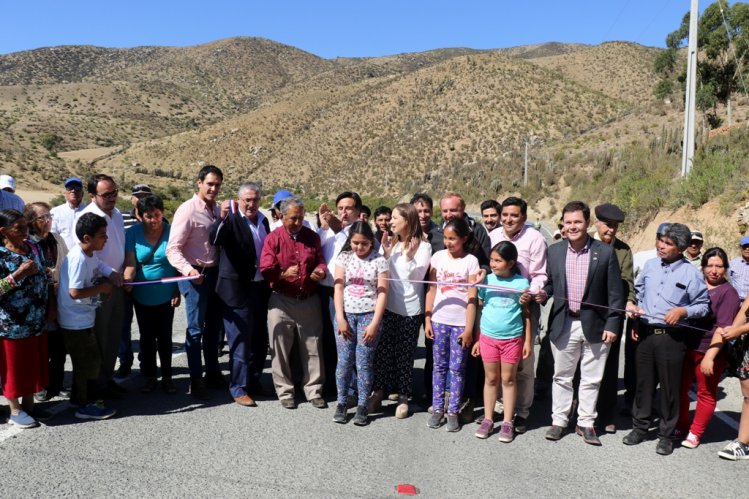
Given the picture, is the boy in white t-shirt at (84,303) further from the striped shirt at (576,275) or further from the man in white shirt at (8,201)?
the striped shirt at (576,275)

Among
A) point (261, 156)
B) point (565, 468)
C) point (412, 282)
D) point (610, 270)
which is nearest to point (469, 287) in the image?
point (412, 282)

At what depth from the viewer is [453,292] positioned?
5.14 metres

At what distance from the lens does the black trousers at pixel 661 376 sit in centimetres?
484

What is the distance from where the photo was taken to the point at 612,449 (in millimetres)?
4824

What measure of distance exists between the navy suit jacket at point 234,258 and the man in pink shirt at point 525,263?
7.48 ft

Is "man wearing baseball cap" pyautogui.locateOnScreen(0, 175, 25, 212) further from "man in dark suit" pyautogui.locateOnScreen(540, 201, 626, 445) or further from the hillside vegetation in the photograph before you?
the hillside vegetation

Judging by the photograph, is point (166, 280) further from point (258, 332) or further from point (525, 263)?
point (525, 263)

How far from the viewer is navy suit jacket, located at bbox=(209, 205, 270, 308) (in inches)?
216

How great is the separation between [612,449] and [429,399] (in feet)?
5.54

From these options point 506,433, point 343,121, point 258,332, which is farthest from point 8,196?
point 343,121

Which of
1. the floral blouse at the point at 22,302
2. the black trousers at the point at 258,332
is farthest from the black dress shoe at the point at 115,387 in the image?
the black trousers at the point at 258,332

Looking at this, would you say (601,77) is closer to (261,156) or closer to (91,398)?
(261,156)

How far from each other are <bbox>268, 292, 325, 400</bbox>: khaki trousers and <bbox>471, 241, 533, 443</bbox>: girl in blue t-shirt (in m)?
1.59

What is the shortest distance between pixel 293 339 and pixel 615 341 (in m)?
2.88
